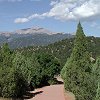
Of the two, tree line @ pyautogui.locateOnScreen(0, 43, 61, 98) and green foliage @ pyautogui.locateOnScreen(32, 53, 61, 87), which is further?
green foliage @ pyautogui.locateOnScreen(32, 53, 61, 87)

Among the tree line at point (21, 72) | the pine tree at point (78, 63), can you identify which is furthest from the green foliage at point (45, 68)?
the pine tree at point (78, 63)

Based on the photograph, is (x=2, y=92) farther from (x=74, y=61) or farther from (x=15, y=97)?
(x=74, y=61)

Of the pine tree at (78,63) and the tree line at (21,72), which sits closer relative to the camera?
the pine tree at (78,63)

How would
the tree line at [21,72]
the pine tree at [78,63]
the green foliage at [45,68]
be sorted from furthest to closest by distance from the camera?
1. the green foliage at [45,68]
2. the tree line at [21,72]
3. the pine tree at [78,63]

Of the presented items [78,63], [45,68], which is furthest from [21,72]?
[45,68]

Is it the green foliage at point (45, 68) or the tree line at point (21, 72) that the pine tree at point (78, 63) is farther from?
the green foliage at point (45, 68)

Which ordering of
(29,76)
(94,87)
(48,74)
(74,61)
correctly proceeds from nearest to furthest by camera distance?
(94,87)
(74,61)
(29,76)
(48,74)

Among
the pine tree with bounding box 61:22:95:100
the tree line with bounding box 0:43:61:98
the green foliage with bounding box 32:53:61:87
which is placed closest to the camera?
the pine tree with bounding box 61:22:95:100

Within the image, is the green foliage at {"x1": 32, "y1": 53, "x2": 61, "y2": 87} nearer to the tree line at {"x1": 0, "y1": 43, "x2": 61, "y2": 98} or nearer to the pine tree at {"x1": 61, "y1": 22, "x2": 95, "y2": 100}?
the tree line at {"x1": 0, "y1": 43, "x2": 61, "y2": 98}

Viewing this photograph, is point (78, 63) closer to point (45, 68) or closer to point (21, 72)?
point (21, 72)

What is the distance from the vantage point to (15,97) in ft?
198

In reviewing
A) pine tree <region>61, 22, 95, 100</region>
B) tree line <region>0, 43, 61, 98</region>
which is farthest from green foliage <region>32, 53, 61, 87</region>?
pine tree <region>61, 22, 95, 100</region>

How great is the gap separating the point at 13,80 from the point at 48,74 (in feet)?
118

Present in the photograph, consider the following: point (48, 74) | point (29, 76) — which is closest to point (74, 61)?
point (29, 76)
